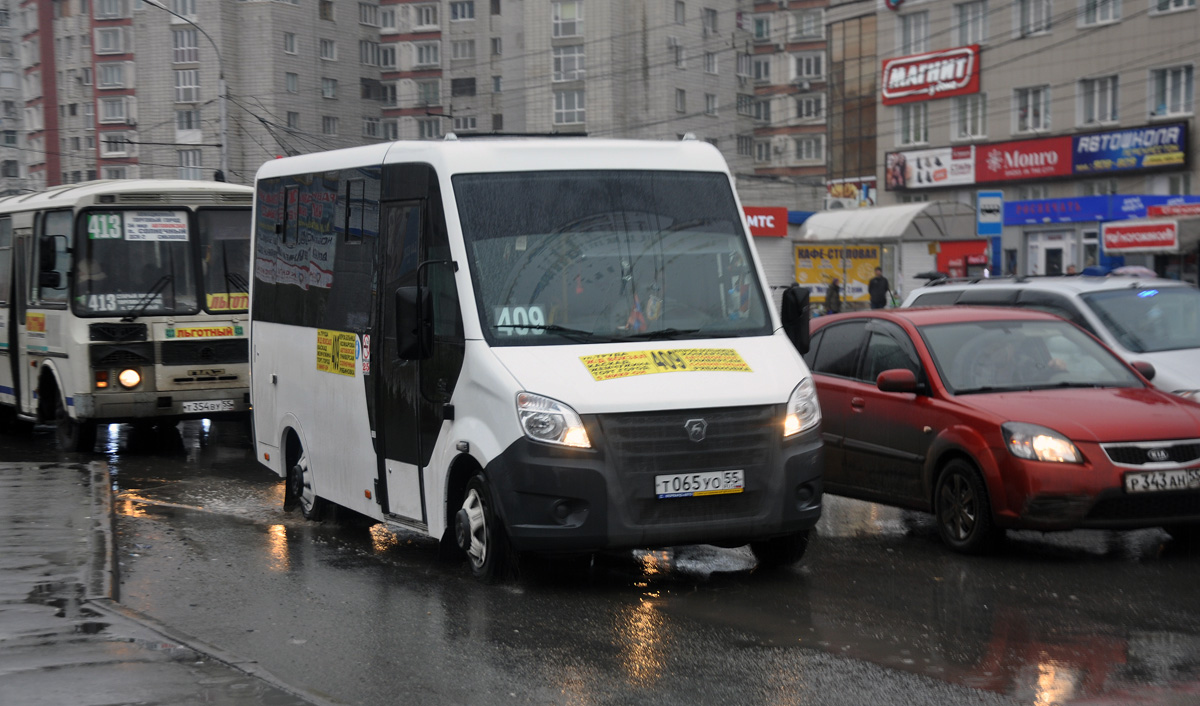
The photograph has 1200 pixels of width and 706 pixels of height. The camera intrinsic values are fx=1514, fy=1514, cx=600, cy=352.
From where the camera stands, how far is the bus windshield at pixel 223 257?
16.4 m

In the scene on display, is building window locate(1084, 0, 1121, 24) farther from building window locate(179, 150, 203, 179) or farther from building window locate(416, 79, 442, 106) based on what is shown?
building window locate(179, 150, 203, 179)

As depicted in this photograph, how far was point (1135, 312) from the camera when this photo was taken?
13141mm

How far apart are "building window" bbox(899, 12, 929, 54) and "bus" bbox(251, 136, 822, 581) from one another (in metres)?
49.4

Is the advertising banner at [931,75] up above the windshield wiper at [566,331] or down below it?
above

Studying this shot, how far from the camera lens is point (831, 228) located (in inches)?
1871

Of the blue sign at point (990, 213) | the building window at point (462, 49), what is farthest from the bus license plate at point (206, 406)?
the building window at point (462, 49)

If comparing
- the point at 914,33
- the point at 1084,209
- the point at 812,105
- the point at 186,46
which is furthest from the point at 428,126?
the point at 1084,209

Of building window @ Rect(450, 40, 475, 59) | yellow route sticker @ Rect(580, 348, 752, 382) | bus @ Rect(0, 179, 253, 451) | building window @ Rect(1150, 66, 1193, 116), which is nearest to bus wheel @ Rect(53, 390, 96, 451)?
bus @ Rect(0, 179, 253, 451)

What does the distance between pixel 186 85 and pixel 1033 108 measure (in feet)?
206

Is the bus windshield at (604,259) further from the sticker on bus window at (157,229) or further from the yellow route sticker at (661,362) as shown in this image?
the sticker on bus window at (157,229)

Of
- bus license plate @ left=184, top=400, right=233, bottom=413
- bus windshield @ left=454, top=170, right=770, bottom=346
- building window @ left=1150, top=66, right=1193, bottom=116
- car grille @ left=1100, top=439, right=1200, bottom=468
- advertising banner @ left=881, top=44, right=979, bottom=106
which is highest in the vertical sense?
advertising banner @ left=881, top=44, right=979, bottom=106

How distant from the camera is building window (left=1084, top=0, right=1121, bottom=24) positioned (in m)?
47.6

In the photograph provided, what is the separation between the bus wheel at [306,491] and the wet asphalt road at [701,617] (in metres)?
0.24

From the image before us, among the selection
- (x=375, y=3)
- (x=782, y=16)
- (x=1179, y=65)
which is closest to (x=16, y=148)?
(x=375, y=3)
